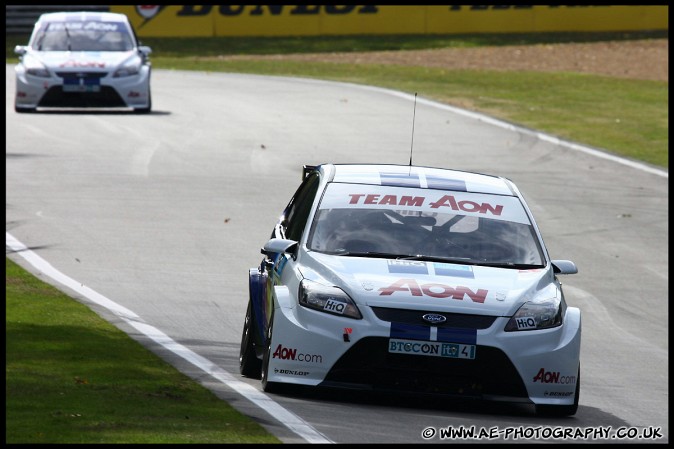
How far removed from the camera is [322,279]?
9453mm

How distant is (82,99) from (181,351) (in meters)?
16.7

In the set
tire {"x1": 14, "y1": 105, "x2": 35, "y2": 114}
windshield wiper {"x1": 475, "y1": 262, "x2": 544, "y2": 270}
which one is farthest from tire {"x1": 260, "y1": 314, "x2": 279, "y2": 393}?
tire {"x1": 14, "y1": 105, "x2": 35, "y2": 114}

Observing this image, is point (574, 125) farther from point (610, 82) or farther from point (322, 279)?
point (322, 279)

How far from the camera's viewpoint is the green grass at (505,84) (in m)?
27.7

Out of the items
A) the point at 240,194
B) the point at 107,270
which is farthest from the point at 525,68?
the point at 107,270

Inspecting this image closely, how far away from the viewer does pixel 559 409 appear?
9.47 metres

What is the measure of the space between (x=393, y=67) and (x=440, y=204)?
29213 millimetres

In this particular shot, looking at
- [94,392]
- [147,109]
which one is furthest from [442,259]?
[147,109]

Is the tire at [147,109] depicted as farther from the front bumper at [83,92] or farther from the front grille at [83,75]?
the front grille at [83,75]

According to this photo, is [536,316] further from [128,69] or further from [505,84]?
[505,84]

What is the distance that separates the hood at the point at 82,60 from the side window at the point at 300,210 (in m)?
15.8

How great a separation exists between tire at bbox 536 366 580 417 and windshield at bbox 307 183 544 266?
1011 mm

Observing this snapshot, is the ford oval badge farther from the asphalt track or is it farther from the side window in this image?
the side window
